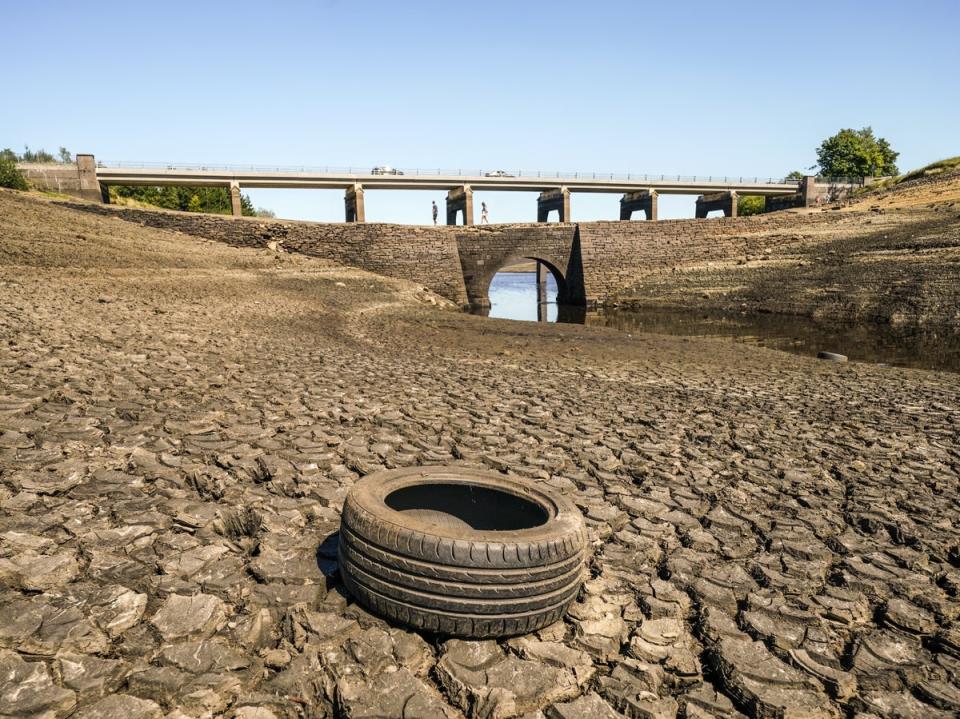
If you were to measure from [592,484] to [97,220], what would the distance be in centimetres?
2699

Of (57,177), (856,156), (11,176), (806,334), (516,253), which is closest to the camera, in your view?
(806,334)

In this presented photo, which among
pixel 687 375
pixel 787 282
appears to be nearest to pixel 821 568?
pixel 687 375

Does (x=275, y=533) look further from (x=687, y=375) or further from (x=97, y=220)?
(x=97, y=220)

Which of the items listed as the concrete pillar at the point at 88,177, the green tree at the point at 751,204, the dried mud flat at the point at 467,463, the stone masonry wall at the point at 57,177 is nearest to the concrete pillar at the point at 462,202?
the concrete pillar at the point at 88,177

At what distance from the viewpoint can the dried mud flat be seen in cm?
287

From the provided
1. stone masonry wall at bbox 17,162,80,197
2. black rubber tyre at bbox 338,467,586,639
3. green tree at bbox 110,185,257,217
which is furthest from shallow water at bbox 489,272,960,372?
green tree at bbox 110,185,257,217

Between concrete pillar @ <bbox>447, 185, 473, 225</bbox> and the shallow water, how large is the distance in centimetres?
2168

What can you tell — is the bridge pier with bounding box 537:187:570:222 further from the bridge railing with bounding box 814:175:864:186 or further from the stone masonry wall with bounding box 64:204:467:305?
the bridge railing with bounding box 814:175:864:186

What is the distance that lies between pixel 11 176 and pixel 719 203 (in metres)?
61.7

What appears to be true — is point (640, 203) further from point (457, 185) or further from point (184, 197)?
point (184, 197)

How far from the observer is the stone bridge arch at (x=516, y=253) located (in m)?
41.7

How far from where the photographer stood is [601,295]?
1656 inches

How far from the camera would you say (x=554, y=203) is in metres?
58.9

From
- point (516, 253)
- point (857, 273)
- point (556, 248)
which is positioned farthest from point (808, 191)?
point (516, 253)
